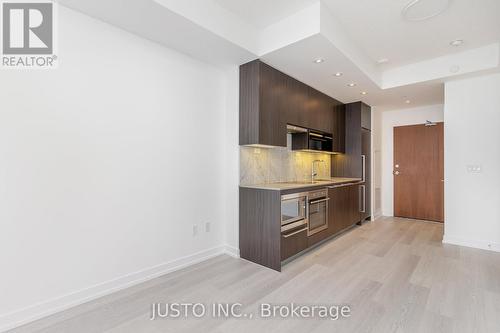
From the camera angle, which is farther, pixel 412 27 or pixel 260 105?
pixel 260 105

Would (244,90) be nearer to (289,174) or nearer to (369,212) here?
(289,174)

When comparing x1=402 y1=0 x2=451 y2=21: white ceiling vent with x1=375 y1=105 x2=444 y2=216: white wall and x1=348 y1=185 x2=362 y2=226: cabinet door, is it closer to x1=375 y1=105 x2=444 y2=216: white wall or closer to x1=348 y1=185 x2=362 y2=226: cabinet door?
x1=348 y1=185 x2=362 y2=226: cabinet door

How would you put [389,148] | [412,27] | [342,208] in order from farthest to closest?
[389,148]
[342,208]
[412,27]

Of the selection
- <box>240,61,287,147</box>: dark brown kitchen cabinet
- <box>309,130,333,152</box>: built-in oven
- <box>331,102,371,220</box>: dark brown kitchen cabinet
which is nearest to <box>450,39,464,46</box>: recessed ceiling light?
<box>331,102,371,220</box>: dark brown kitchen cabinet

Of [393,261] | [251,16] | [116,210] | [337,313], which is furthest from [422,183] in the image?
[116,210]

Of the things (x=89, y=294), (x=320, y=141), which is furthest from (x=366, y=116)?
(x=89, y=294)

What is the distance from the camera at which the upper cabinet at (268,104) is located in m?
3.03

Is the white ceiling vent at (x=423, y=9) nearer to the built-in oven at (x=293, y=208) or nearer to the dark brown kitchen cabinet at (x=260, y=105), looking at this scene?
the dark brown kitchen cabinet at (x=260, y=105)

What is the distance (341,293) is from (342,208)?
6.81 feet

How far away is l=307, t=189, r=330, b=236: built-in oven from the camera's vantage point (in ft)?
11.0

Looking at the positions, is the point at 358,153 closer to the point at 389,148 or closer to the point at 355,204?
the point at 355,204

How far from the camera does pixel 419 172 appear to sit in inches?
213

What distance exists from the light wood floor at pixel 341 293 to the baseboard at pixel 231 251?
107 millimetres

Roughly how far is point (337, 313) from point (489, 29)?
144 inches
